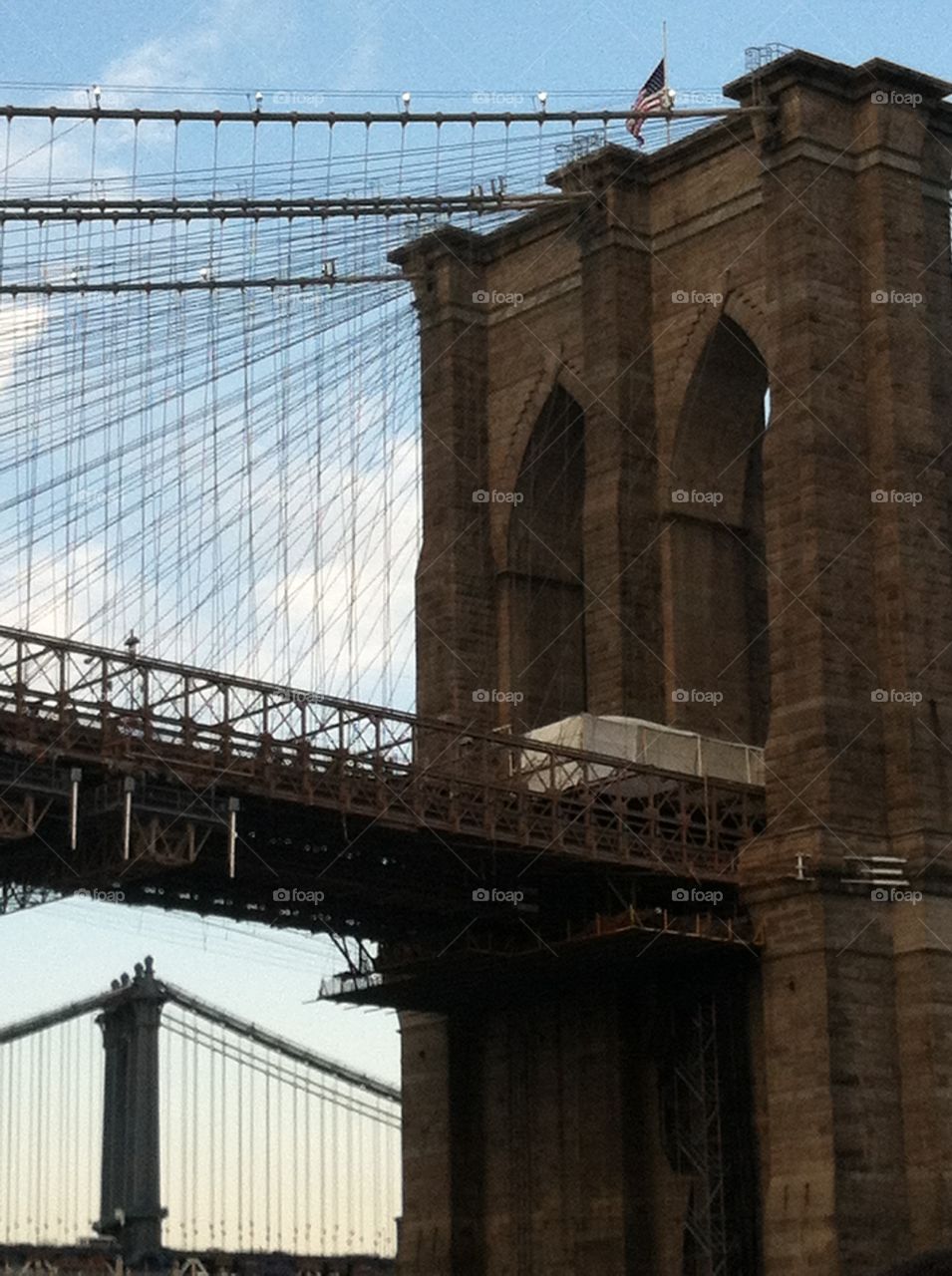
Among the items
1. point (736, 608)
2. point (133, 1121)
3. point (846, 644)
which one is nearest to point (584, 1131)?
point (846, 644)

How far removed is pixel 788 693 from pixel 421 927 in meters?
11.4

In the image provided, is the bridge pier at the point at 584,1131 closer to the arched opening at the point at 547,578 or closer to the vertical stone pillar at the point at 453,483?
the vertical stone pillar at the point at 453,483

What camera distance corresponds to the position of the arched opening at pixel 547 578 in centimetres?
6956

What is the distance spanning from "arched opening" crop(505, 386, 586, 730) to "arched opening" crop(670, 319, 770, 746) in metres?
5.48

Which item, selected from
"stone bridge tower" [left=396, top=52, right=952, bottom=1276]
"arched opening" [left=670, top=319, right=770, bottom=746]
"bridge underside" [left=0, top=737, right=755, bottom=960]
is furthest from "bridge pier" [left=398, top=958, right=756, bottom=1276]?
"arched opening" [left=670, top=319, right=770, bottom=746]

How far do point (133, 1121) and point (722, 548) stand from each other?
35213 mm

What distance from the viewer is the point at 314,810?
5241 centimetres

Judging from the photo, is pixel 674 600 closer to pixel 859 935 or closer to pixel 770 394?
pixel 770 394

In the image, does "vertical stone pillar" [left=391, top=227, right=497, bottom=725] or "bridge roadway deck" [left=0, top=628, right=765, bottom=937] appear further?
"vertical stone pillar" [left=391, top=227, right=497, bottom=725]

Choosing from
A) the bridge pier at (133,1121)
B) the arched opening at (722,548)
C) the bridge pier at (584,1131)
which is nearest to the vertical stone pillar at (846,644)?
the bridge pier at (584,1131)

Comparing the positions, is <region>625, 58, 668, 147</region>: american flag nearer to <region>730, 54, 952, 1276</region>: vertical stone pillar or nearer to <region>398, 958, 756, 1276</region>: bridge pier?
<region>730, 54, 952, 1276</region>: vertical stone pillar

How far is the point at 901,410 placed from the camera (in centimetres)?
5962

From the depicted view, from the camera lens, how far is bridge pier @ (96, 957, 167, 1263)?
83625 millimetres

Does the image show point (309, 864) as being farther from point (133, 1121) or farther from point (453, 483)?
point (133, 1121)
